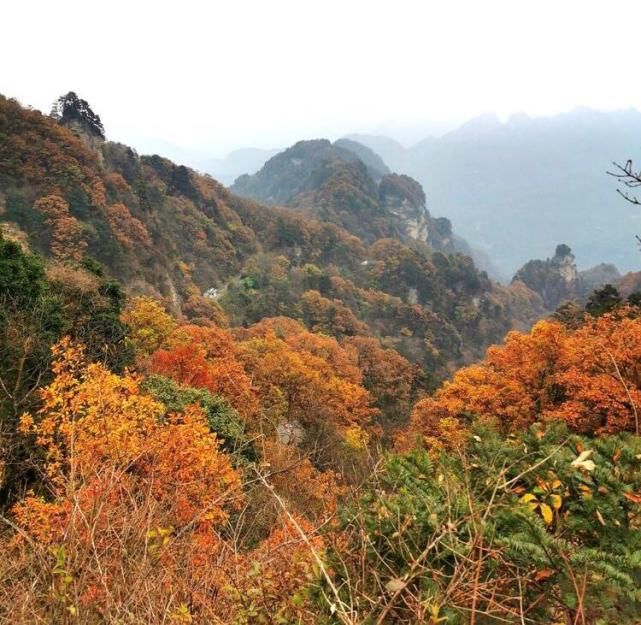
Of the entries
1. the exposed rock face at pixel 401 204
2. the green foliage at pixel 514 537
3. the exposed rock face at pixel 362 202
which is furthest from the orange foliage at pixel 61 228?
the exposed rock face at pixel 401 204

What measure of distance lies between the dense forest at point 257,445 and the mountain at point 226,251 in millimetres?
520

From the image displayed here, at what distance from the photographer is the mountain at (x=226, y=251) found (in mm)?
52875

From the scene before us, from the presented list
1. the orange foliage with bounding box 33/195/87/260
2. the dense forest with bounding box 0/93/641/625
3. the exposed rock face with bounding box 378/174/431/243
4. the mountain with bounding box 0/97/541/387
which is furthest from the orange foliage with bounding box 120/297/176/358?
the exposed rock face with bounding box 378/174/431/243

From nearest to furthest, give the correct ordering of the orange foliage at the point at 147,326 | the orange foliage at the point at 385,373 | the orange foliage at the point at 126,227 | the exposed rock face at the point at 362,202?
the orange foliage at the point at 147,326, the orange foliage at the point at 385,373, the orange foliage at the point at 126,227, the exposed rock face at the point at 362,202

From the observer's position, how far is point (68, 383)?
539 inches

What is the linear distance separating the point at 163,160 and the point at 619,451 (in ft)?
348

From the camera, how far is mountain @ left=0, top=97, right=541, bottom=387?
5288cm

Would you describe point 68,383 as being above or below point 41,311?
below

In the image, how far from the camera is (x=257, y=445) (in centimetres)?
1853

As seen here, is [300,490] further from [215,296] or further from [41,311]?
[215,296]

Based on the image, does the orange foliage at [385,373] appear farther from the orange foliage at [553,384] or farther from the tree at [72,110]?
the tree at [72,110]

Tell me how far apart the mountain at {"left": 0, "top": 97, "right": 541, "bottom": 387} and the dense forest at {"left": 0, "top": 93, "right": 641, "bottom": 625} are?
1.71 feet

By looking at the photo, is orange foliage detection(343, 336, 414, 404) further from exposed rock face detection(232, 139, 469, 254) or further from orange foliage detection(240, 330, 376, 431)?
exposed rock face detection(232, 139, 469, 254)

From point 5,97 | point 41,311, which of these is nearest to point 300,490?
point 41,311
